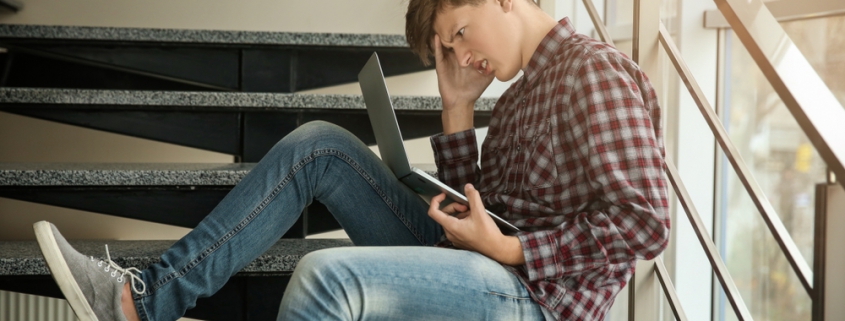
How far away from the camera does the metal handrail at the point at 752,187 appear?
750 mm

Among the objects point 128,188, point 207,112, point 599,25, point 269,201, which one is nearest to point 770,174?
point 599,25

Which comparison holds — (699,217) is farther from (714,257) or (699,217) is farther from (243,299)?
(243,299)

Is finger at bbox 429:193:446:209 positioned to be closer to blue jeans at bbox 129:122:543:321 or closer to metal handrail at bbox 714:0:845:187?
blue jeans at bbox 129:122:543:321

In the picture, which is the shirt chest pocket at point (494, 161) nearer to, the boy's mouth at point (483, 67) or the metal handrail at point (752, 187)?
the boy's mouth at point (483, 67)

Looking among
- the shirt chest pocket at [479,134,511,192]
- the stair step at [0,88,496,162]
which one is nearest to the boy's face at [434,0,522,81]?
the shirt chest pocket at [479,134,511,192]

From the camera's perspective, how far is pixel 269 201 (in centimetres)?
105

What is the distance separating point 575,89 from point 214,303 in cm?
81

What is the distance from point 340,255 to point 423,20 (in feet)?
Result: 1.67

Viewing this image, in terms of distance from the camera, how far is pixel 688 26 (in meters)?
1.73

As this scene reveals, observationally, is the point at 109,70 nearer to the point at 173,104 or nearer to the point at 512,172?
the point at 173,104

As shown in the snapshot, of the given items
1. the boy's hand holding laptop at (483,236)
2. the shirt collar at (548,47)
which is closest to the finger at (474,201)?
the boy's hand holding laptop at (483,236)

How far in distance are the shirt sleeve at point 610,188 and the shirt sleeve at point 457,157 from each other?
1.26 ft

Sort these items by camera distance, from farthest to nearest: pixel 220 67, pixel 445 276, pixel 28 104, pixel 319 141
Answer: pixel 220 67 → pixel 28 104 → pixel 319 141 → pixel 445 276

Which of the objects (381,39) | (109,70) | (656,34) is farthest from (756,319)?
(109,70)
